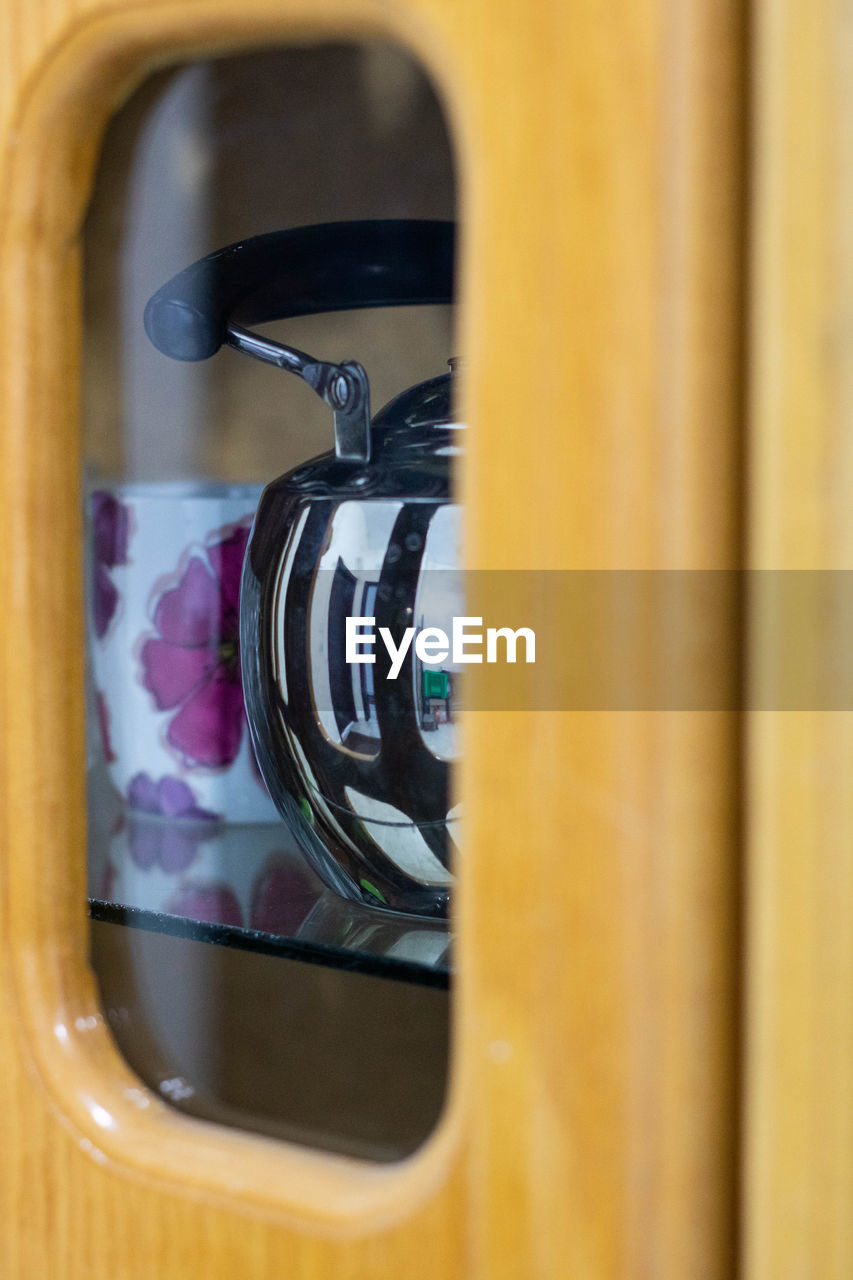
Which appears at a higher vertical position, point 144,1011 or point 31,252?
point 31,252

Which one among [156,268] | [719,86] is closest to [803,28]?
[719,86]

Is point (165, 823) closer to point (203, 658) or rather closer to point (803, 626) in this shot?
point (203, 658)

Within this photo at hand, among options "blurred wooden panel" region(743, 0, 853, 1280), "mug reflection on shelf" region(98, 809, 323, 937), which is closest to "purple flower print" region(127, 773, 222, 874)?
"mug reflection on shelf" region(98, 809, 323, 937)

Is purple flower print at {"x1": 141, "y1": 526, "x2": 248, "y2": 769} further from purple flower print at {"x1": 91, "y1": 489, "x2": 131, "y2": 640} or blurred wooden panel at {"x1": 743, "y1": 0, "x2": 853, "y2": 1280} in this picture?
blurred wooden panel at {"x1": 743, "y1": 0, "x2": 853, "y2": 1280}

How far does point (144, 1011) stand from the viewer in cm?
20

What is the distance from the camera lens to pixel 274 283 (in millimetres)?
223

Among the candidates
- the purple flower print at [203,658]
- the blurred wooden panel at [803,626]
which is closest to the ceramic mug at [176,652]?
the purple flower print at [203,658]

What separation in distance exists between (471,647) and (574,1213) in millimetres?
74

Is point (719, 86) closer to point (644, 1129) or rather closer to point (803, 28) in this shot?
point (803, 28)

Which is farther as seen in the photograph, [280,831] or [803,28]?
[280,831]

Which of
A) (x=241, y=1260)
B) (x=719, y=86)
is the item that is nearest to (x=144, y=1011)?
(x=241, y=1260)

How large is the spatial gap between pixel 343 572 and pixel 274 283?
60mm

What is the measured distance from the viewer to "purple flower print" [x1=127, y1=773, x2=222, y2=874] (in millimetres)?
222

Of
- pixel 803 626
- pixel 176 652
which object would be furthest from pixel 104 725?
pixel 803 626
